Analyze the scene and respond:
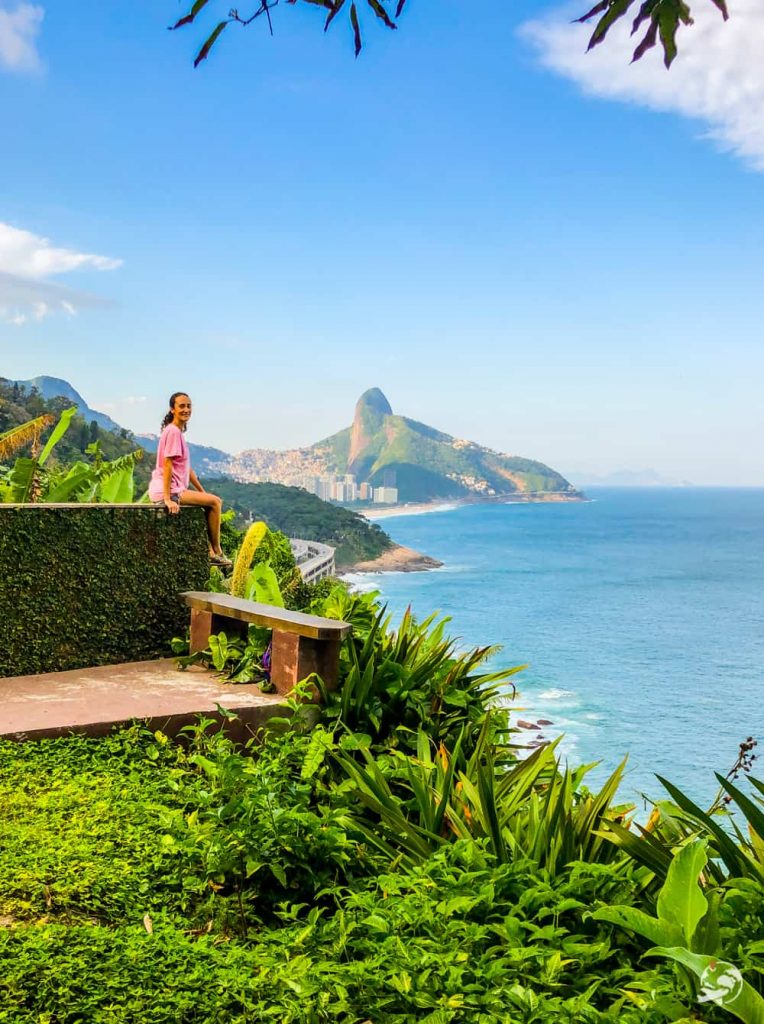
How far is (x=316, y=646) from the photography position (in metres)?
5.21

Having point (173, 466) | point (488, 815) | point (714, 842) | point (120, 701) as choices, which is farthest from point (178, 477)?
point (714, 842)

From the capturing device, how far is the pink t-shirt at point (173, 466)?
6898mm

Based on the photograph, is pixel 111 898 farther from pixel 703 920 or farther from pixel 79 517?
pixel 79 517

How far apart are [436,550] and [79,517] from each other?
124 metres

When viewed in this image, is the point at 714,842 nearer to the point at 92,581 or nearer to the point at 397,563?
the point at 92,581

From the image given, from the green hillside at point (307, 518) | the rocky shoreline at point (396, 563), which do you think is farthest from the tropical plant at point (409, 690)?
the rocky shoreline at point (396, 563)

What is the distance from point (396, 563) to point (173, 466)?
96.8 metres

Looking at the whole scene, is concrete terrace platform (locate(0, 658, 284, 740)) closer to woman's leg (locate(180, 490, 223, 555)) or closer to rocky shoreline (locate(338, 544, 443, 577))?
woman's leg (locate(180, 490, 223, 555))

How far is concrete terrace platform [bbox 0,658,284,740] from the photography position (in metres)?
4.78

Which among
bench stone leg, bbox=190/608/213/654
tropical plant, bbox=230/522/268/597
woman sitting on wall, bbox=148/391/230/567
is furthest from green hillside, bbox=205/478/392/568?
bench stone leg, bbox=190/608/213/654

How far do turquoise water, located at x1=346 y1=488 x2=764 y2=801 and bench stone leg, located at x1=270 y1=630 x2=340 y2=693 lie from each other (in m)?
30.1

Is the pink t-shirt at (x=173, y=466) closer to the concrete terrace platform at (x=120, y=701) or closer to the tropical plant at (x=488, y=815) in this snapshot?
the concrete terrace platform at (x=120, y=701)

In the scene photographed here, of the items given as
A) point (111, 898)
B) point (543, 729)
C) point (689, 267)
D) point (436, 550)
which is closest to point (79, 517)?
point (111, 898)

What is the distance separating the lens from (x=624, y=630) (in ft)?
251
